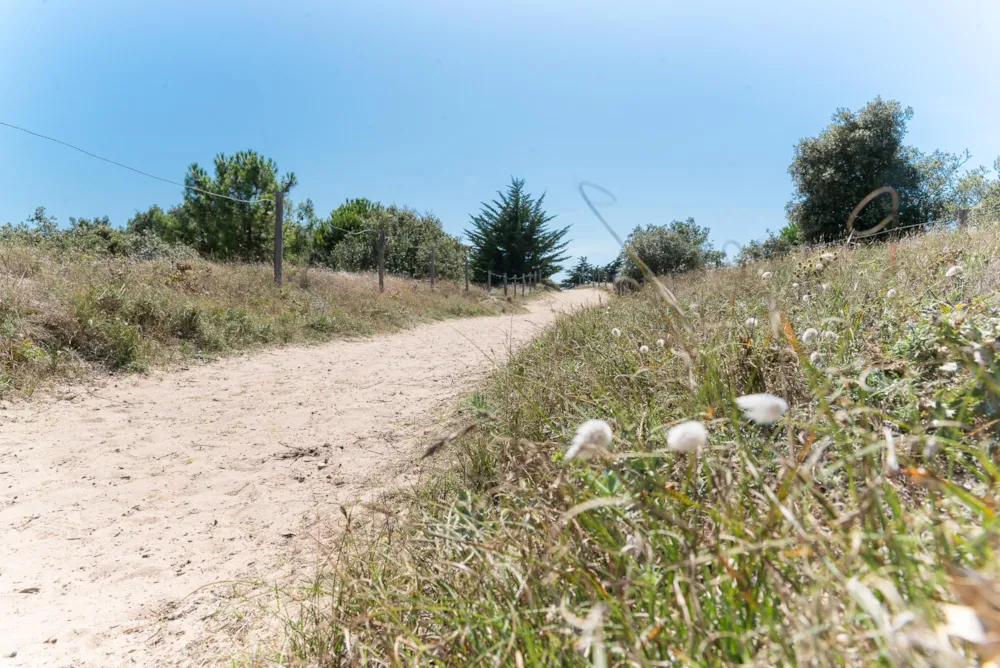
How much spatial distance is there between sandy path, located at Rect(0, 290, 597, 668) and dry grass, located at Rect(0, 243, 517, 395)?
0.61 metres

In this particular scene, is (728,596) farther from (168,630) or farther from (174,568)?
(174,568)

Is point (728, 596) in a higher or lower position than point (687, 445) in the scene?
lower

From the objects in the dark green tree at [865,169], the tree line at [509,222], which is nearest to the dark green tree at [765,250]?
the tree line at [509,222]

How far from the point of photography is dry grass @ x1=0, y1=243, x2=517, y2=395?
5.01 meters

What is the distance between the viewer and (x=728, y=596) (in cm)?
90

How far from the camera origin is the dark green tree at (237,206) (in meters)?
28.7

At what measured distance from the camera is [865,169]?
720 inches

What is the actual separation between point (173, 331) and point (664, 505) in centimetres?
737

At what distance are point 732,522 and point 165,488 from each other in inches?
138

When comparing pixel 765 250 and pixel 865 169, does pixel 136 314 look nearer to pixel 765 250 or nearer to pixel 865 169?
pixel 765 250

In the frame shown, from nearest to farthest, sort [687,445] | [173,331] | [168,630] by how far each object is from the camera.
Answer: [687,445]
[168,630]
[173,331]

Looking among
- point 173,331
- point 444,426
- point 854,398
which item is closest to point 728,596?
point 854,398

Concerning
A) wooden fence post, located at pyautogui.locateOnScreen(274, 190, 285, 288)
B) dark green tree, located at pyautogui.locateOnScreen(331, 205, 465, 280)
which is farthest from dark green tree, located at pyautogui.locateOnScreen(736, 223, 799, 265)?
dark green tree, located at pyautogui.locateOnScreen(331, 205, 465, 280)

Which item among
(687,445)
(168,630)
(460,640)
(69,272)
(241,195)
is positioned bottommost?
(168,630)
